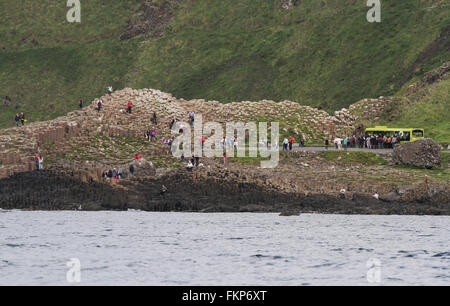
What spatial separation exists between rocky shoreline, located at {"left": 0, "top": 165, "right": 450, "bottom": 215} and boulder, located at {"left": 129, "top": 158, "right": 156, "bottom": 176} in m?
3.51

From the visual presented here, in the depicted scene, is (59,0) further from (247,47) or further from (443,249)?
(443,249)

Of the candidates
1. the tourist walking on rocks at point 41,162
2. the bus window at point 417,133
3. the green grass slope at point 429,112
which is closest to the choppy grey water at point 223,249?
the tourist walking on rocks at point 41,162

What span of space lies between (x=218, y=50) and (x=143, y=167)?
72248 mm

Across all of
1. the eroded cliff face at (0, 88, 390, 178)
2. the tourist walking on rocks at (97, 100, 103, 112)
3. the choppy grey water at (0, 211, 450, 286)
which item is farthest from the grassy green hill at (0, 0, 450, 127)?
the choppy grey water at (0, 211, 450, 286)

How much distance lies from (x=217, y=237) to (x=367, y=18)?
3643 inches

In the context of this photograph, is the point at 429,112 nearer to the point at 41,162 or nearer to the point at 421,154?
the point at 421,154

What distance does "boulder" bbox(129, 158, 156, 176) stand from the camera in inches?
3193

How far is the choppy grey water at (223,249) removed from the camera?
3928cm

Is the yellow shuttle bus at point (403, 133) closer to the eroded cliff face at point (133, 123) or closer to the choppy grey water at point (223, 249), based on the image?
the eroded cliff face at point (133, 123)

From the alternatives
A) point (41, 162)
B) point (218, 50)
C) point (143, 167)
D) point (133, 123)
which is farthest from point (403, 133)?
point (218, 50)

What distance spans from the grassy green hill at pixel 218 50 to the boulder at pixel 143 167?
47.9 metres
